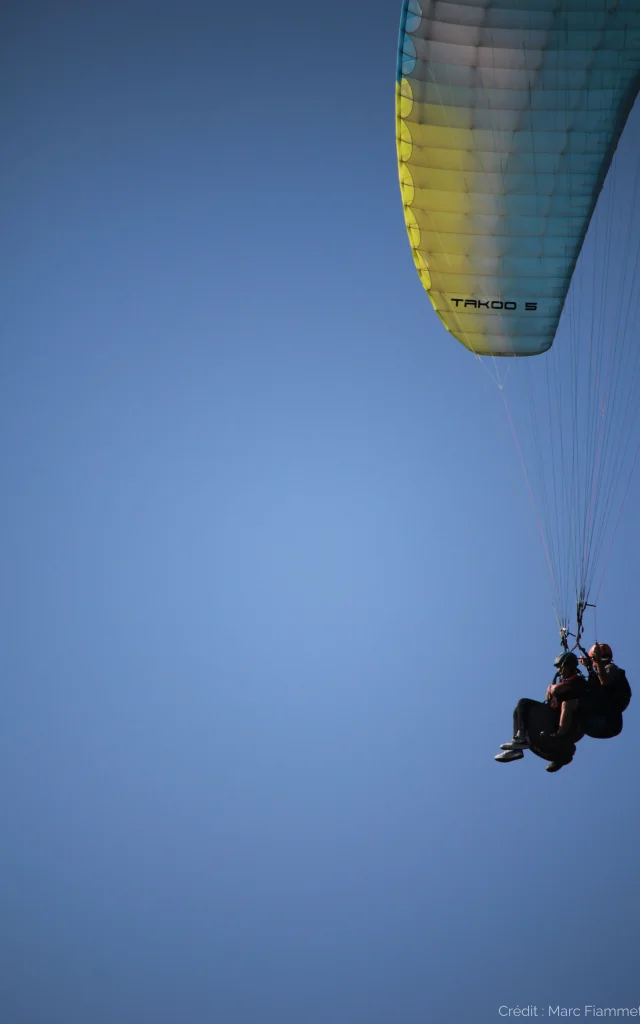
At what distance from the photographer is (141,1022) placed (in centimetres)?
6053

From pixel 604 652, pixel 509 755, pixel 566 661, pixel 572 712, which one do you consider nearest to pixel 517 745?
pixel 509 755

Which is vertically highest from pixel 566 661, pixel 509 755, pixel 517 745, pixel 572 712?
pixel 566 661

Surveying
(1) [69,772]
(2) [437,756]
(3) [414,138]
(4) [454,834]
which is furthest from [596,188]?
(1) [69,772]

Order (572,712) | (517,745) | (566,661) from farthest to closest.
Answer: (566,661) < (517,745) < (572,712)

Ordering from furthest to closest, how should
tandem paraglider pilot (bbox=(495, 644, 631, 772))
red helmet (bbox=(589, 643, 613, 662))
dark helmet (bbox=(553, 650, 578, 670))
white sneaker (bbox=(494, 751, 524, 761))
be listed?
dark helmet (bbox=(553, 650, 578, 670)) → red helmet (bbox=(589, 643, 613, 662)) → tandem paraglider pilot (bbox=(495, 644, 631, 772)) → white sneaker (bbox=(494, 751, 524, 761))

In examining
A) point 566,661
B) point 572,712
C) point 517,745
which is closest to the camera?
point 572,712

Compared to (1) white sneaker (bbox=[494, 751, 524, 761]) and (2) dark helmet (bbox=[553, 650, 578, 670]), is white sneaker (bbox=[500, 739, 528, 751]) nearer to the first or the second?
(1) white sneaker (bbox=[494, 751, 524, 761])

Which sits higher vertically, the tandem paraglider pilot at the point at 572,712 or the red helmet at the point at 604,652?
the red helmet at the point at 604,652

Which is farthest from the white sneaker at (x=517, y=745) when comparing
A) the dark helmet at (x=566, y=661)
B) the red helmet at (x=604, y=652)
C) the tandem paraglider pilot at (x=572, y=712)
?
the red helmet at (x=604, y=652)

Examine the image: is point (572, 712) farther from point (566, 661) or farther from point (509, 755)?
point (509, 755)

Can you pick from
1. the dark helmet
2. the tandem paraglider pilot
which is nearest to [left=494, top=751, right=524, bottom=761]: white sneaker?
the tandem paraglider pilot

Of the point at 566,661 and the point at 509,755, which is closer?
the point at 509,755

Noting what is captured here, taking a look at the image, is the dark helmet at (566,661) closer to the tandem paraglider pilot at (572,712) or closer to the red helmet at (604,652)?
the tandem paraglider pilot at (572,712)

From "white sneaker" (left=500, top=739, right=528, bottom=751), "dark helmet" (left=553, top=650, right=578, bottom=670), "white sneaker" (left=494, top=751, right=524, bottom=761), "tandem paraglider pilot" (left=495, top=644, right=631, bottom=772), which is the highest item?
"dark helmet" (left=553, top=650, right=578, bottom=670)
